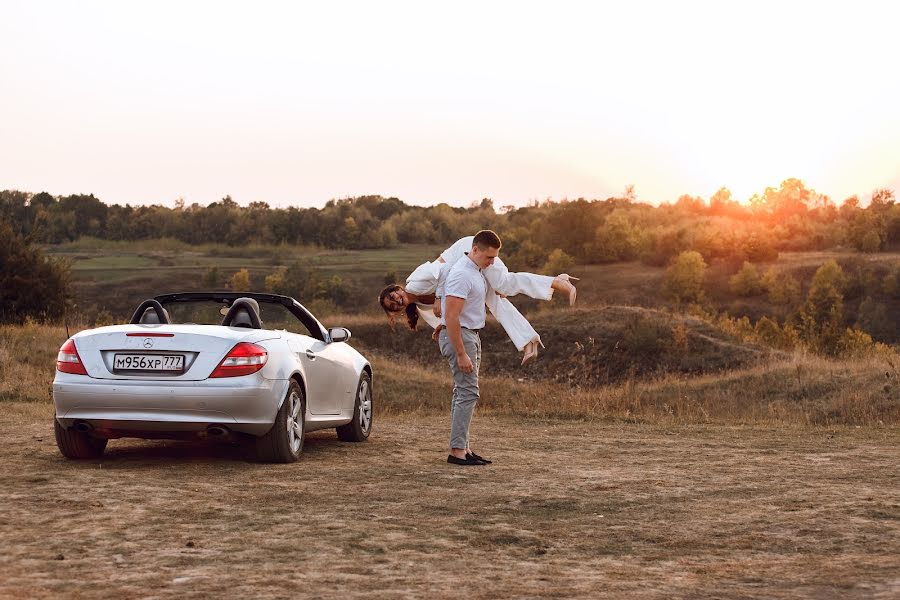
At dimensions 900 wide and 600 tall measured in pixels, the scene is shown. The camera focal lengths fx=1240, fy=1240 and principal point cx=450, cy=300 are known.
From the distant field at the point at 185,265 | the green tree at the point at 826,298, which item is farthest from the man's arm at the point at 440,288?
the distant field at the point at 185,265

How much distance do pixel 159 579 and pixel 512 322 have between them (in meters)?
6.48

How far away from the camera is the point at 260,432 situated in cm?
1060

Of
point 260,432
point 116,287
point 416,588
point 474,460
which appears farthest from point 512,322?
point 116,287

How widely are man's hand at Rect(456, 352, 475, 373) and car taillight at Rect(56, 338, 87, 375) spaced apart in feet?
10.5

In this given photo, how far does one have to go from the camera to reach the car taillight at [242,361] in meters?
10.4

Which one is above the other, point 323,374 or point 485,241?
point 485,241

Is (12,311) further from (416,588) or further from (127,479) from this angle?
(416,588)

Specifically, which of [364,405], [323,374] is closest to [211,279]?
[364,405]

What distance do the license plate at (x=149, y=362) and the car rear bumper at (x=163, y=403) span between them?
129mm

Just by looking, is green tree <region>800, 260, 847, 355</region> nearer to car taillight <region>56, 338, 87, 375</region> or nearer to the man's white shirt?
the man's white shirt

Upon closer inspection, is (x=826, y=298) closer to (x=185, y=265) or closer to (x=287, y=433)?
(x=185, y=265)

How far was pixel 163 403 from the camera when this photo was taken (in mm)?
10211

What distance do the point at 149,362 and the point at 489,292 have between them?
3.20 m

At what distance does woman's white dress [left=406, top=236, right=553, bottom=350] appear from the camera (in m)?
11.4
